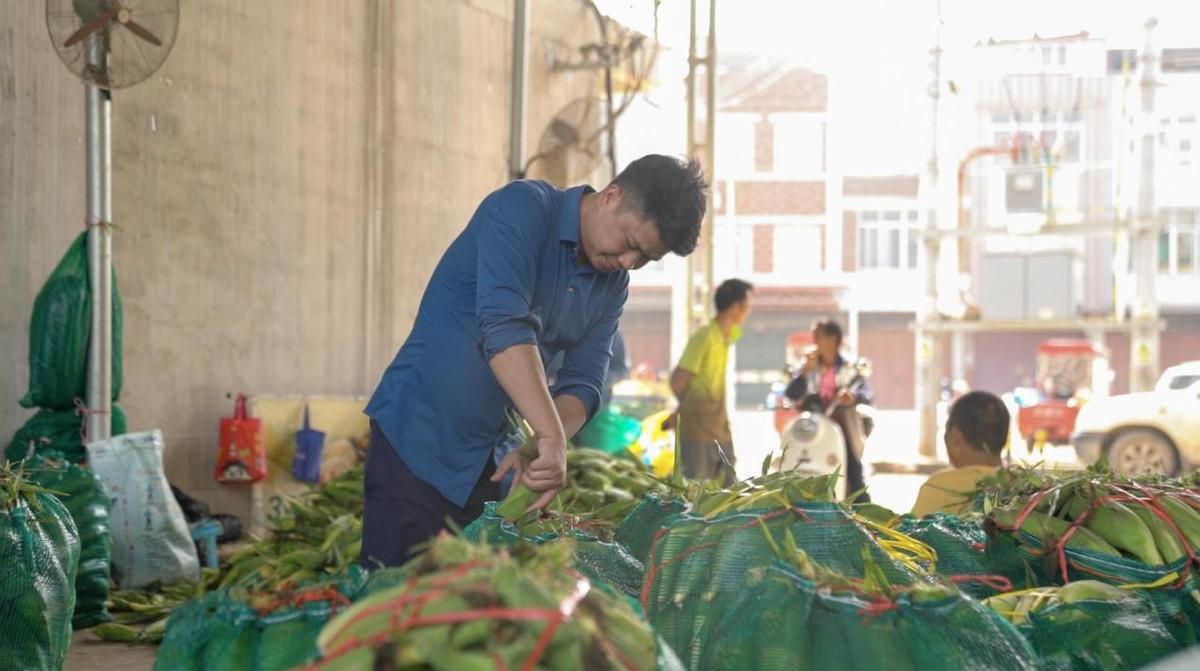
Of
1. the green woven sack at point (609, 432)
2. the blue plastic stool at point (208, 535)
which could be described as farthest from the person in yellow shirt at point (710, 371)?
the blue plastic stool at point (208, 535)

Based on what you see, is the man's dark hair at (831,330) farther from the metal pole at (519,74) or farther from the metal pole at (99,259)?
the metal pole at (99,259)

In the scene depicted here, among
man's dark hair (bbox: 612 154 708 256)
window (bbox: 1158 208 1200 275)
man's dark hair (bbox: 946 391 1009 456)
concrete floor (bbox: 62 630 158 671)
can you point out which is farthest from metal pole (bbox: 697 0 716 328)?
window (bbox: 1158 208 1200 275)

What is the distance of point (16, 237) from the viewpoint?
22.6 ft

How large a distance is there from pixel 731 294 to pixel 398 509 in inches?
234

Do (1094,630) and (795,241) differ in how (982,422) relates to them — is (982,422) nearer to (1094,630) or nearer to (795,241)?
(1094,630)

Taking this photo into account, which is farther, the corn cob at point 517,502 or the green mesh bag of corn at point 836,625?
the corn cob at point 517,502

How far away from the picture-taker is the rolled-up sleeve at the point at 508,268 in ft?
10.5

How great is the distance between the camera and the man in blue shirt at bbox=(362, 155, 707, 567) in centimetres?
330

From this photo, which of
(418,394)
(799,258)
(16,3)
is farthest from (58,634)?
(799,258)

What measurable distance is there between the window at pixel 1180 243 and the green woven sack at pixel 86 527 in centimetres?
3464

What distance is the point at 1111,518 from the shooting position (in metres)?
3.10

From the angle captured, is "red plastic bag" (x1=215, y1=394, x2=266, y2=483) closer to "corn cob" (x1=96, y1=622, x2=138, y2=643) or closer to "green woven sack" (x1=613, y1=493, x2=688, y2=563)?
"corn cob" (x1=96, y1=622, x2=138, y2=643)

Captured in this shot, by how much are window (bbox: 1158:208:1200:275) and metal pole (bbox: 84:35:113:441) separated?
112 ft

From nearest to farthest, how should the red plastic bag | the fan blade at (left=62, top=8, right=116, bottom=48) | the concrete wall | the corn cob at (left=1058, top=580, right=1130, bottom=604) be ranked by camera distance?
the corn cob at (left=1058, top=580, right=1130, bottom=604) → the fan blade at (left=62, top=8, right=116, bottom=48) → the concrete wall → the red plastic bag
